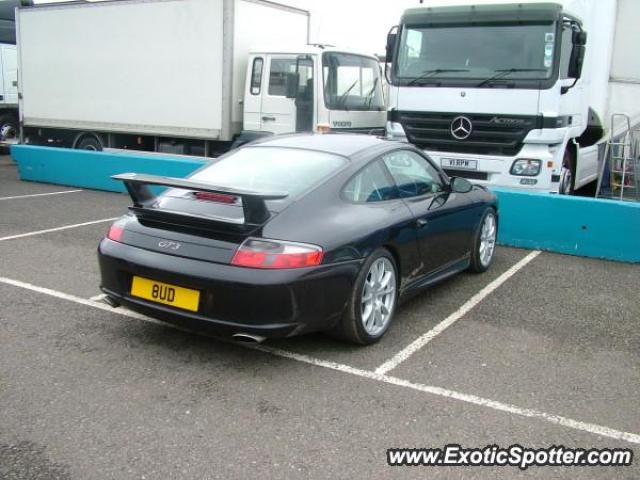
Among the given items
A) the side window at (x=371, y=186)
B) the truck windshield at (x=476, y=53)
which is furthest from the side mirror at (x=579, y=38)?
the side window at (x=371, y=186)

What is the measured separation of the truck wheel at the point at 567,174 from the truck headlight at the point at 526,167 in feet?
2.42

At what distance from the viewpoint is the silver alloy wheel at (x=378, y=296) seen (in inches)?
171

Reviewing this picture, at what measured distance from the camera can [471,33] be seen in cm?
809

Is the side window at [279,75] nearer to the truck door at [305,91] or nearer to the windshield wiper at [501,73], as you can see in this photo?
the truck door at [305,91]

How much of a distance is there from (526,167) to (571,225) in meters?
1.07

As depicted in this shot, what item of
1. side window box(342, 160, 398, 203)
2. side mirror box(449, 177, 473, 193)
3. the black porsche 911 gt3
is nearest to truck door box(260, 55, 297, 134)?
side mirror box(449, 177, 473, 193)

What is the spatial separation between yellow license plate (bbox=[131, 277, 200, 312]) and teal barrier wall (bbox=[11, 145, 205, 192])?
6.13m

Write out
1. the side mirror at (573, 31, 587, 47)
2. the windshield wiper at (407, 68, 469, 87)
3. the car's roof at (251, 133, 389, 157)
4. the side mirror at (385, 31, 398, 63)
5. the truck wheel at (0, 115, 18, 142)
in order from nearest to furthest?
the car's roof at (251, 133, 389, 157), the side mirror at (573, 31, 587, 47), the windshield wiper at (407, 68, 469, 87), the side mirror at (385, 31, 398, 63), the truck wheel at (0, 115, 18, 142)

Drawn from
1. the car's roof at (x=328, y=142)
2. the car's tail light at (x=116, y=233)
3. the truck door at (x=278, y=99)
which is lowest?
the car's tail light at (x=116, y=233)

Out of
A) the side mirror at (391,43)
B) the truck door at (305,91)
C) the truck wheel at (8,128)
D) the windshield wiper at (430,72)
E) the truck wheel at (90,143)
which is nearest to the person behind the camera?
the windshield wiper at (430,72)

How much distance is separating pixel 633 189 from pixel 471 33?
3.62m

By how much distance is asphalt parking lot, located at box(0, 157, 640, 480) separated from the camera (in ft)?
10.0

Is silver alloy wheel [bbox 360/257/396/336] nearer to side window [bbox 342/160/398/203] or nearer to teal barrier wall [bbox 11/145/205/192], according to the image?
side window [bbox 342/160/398/203]

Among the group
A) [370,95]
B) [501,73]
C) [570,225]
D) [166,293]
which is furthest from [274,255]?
[370,95]
